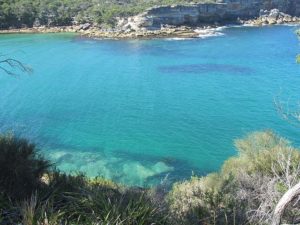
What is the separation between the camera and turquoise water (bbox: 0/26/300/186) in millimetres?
25750

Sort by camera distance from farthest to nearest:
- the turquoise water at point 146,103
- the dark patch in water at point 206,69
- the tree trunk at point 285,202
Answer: the dark patch in water at point 206,69, the turquoise water at point 146,103, the tree trunk at point 285,202

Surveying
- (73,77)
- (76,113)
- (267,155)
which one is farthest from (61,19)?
(267,155)

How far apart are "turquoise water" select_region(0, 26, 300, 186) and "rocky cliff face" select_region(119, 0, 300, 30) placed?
803 inches

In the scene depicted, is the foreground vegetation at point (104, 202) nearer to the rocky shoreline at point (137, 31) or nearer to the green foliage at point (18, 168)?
the green foliage at point (18, 168)

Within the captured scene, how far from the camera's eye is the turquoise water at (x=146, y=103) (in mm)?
25750

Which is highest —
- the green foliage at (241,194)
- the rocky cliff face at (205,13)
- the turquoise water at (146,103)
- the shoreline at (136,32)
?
the rocky cliff face at (205,13)

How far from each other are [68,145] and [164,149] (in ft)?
21.7

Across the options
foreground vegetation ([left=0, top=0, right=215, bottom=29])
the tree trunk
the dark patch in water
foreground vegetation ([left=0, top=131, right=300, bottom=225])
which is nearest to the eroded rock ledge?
foreground vegetation ([left=0, top=0, right=215, bottom=29])

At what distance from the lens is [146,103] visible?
37281mm

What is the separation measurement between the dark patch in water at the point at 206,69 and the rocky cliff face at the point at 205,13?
116 feet

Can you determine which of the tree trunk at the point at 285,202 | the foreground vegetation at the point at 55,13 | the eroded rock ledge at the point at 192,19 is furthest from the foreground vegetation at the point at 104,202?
the foreground vegetation at the point at 55,13

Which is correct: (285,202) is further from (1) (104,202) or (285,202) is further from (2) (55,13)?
(2) (55,13)

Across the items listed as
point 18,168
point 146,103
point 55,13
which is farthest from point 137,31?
point 18,168

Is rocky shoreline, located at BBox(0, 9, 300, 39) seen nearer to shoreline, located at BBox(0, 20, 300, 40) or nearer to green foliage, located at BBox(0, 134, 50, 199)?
shoreline, located at BBox(0, 20, 300, 40)
